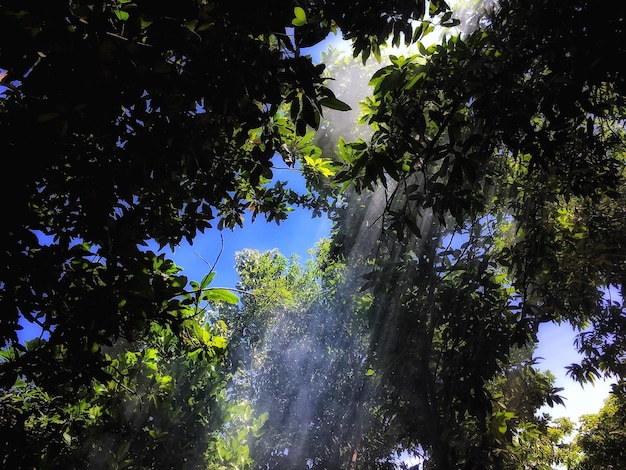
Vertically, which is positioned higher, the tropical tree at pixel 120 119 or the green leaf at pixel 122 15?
the green leaf at pixel 122 15

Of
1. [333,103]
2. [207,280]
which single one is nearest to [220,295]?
[207,280]

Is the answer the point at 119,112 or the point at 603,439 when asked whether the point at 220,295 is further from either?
the point at 603,439

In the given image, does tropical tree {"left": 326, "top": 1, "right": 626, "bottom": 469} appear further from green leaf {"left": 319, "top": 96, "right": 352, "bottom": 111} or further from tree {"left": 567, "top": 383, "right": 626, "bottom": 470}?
tree {"left": 567, "top": 383, "right": 626, "bottom": 470}

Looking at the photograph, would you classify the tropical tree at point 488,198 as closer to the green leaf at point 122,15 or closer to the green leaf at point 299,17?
the green leaf at point 299,17

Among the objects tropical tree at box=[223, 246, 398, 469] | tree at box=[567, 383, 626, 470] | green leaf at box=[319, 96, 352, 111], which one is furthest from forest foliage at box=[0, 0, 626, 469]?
tropical tree at box=[223, 246, 398, 469]

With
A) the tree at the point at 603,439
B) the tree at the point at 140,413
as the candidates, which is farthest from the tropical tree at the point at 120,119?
the tree at the point at 603,439

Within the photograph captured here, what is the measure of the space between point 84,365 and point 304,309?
11759mm

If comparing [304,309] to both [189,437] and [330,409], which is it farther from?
[189,437]

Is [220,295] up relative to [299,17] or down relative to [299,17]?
down

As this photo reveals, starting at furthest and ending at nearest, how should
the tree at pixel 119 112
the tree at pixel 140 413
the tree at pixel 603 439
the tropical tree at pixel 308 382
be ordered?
1. the tropical tree at pixel 308 382
2. the tree at pixel 603 439
3. the tree at pixel 140 413
4. the tree at pixel 119 112

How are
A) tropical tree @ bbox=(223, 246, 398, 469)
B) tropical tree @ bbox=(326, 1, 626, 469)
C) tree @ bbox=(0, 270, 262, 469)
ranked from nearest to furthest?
tropical tree @ bbox=(326, 1, 626, 469) < tree @ bbox=(0, 270, 262, 469) < tropical tree @ bbox=(223, 246, 398, 469)

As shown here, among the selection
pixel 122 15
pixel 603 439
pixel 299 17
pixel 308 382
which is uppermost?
pixel 308 382

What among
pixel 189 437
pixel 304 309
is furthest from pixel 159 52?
pixel 304 309

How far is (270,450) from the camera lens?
1322cm
